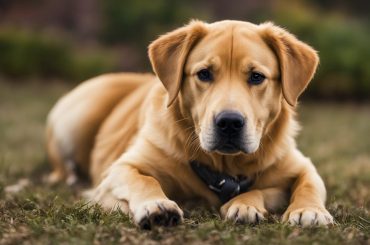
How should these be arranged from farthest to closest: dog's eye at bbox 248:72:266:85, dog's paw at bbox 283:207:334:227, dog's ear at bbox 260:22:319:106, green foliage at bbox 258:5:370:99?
green foliage at bbox 258:5:370:99 → dog's ear at bbox 260:22:319:106 → dog's eye at bbox 248:72:266:85 → dog's paw at bbox 283:207:334:227

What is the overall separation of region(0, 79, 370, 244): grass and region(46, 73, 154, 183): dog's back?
312 mm

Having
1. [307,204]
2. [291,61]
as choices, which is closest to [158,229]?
[307,204]

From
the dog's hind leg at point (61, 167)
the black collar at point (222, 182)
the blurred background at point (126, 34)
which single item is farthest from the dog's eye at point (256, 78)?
the blurred background at point (126, 34)

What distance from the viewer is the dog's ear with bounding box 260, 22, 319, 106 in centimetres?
457

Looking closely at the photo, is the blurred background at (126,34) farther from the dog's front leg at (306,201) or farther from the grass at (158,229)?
the dog's front leg at (306,201)

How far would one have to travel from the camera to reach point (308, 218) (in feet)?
13.1

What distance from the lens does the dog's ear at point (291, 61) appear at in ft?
15.0

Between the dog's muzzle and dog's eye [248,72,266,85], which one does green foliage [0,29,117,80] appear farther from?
the dog's muzzle

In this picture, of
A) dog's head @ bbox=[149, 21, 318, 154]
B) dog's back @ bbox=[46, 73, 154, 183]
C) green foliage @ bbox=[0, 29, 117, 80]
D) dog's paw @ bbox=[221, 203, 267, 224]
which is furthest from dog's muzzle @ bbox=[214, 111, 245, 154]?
green foliage @ bbox=[0, 29, 117, 80]

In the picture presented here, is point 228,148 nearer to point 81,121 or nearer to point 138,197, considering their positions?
point 138,197

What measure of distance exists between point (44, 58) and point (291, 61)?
10499mm

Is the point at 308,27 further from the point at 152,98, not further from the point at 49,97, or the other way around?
the point at 152,98

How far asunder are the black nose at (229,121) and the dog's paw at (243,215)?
1.56 feet

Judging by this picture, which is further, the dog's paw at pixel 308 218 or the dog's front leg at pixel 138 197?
the dog's paw at pixel 308 218
